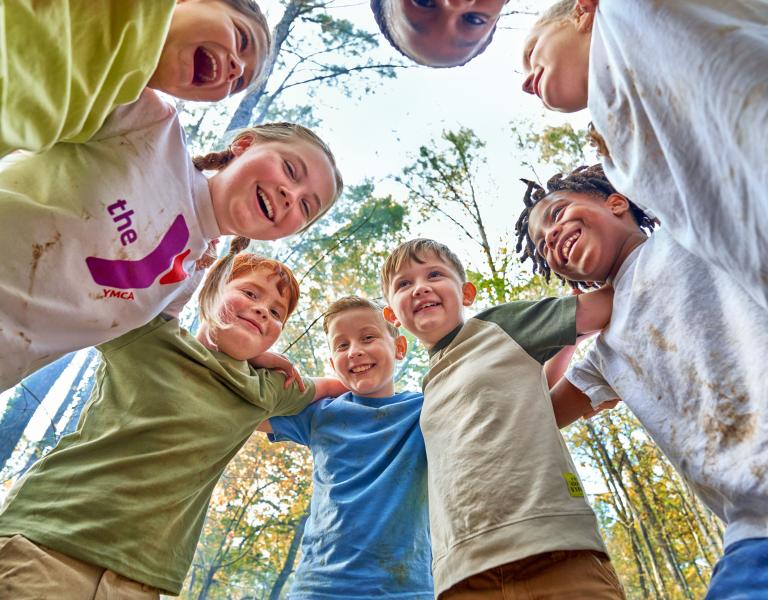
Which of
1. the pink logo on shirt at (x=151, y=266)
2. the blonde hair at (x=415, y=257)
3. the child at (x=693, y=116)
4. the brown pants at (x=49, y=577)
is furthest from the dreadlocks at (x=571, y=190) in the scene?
the brown pants at (x=49, y=577)

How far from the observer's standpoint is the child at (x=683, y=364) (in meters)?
0.77

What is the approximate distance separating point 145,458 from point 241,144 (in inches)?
34.3

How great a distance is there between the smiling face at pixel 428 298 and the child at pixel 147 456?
0.42 metres

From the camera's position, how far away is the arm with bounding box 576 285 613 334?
4.13 feet

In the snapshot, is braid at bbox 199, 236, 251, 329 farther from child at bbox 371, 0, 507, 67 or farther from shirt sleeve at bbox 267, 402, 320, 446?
child at bbox 371, 0, 507, 67

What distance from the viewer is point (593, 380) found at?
1343 mm

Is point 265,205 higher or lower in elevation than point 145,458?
higher

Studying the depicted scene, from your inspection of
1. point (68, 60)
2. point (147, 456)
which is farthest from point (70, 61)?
point (147, 456)

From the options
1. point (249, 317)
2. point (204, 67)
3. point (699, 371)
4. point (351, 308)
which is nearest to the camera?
point (699, 371)

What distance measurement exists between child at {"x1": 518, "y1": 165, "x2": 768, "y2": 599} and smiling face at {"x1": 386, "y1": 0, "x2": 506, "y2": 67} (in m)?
0.55

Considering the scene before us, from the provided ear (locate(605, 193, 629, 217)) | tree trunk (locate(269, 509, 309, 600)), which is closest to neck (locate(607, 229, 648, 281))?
ear (locate(605, 193, 629, 217))

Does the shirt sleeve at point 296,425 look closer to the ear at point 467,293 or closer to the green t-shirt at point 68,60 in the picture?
the ear at point 467,293

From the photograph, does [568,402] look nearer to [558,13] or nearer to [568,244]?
[568,244]

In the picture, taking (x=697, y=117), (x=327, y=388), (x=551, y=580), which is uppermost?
(x=327, y=388)
